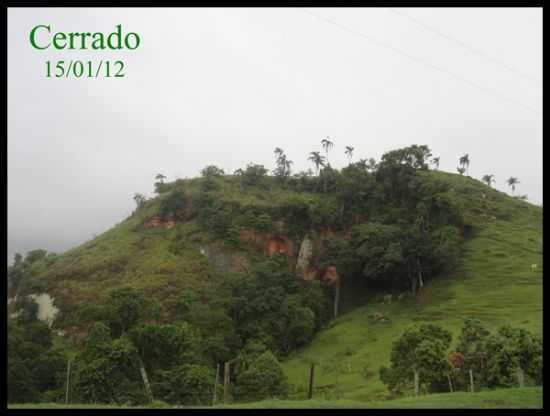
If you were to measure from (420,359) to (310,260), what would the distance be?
1336 inches

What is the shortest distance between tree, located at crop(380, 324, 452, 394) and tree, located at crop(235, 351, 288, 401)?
527 cm

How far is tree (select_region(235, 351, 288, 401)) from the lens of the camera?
27.4 m

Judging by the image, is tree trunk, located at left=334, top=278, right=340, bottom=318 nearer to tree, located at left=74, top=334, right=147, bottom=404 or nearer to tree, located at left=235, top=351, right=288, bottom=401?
tree, located at left=235, top=351, right=288, bottom=401

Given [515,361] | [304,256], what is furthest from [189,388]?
[304,256]

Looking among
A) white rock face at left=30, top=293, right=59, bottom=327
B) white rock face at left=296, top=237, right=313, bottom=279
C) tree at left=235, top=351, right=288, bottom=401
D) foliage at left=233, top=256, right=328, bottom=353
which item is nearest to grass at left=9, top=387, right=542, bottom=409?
tree at left=235, top=351, right=288, bottom=401

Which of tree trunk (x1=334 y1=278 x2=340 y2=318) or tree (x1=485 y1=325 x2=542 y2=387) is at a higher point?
tree (x1=485 y1=325 x2=542 y2=387)

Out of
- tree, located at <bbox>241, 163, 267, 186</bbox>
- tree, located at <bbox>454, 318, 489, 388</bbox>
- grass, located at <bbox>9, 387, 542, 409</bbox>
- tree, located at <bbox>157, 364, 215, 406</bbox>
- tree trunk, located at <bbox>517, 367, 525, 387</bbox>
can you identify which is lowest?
tree, located at <bbox>157, 364, 215, 406</bbox>

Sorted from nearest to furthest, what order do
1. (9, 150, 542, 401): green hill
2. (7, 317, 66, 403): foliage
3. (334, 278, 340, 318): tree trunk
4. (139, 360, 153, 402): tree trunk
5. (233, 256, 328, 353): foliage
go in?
(139, 360, 153, 402): tree trunk
(7, 317, 66, 403): foliage
(9, 150, 542, 401): green hill
(233, 256, 328, 353): foliage
(334, 278, 340, 318): tree trunk

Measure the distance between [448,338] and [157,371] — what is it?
44.5 feet

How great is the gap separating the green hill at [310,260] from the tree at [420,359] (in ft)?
33.6

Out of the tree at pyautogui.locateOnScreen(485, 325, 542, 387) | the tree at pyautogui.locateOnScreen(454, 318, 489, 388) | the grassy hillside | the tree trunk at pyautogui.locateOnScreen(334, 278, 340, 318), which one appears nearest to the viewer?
the tree at pyautogui.locateOnScreen(485, 325, 542, 387)

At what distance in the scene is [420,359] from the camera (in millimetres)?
23516

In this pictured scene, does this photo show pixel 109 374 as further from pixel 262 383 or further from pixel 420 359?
pixel 420 359
